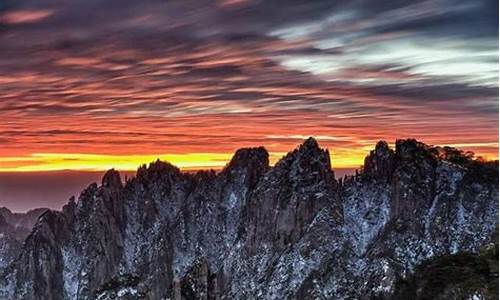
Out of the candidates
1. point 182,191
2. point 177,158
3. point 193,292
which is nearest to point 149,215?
point 182,191

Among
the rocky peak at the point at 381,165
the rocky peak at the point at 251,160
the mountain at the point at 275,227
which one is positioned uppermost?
the rocky peak at the point at 251,160

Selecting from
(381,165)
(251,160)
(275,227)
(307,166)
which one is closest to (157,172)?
(251,160)

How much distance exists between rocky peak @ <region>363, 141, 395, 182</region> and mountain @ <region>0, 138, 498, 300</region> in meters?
0.24

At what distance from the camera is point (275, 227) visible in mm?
122938

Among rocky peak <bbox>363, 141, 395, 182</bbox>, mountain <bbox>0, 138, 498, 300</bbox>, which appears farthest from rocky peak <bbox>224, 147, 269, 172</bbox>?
rocky peak <bbox>363, 141, 395, 182</bbox>

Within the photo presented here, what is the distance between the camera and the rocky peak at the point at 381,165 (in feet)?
355

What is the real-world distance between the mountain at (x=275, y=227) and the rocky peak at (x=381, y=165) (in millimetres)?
240

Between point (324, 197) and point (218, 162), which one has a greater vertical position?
point (218, 162)

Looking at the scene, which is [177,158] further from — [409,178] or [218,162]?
[409,178]

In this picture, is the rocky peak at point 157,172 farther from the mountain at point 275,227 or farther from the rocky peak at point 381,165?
the rocky peak at point 381,165

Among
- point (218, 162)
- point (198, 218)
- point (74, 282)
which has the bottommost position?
point (74, 282)

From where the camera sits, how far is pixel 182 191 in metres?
151

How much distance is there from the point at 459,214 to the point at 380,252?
515 inches

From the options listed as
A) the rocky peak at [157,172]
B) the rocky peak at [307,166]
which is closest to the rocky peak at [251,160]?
the rocky peak at [307,166]
